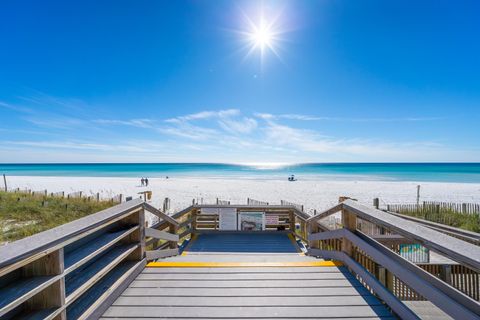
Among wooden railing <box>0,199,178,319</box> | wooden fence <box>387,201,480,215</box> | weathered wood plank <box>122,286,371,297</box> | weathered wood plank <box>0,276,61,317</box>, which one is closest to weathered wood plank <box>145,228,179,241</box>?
wooden railing <box>0,199,178,319</box>

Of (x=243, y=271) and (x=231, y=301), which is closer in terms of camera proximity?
(x=231, y=301)

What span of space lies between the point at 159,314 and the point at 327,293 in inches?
69.3

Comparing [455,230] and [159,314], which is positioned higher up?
[455,230]

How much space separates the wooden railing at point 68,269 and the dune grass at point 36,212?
7.84m

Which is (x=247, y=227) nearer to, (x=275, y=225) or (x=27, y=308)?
(x=275, y=225)

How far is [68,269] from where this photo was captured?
71.7 inches

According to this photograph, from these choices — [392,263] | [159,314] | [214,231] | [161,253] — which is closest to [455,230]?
[392,263]

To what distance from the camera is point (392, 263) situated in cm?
214

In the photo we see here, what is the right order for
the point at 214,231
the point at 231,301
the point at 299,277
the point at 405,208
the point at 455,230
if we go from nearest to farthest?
1. the point at 231,301
2. the point at 299,277
3. the point at 455,230
4. the point at 214,231
5. the point at 405,208

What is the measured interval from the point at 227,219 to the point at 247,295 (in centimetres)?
424

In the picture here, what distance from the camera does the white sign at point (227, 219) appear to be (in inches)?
266

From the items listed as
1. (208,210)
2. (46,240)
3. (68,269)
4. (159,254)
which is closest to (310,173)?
(208,210)

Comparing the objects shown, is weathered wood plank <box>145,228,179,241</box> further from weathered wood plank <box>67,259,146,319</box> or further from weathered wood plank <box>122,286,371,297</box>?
weathered wood plank <box>122,286,371,297</box>

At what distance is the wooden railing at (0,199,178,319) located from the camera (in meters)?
1.48
